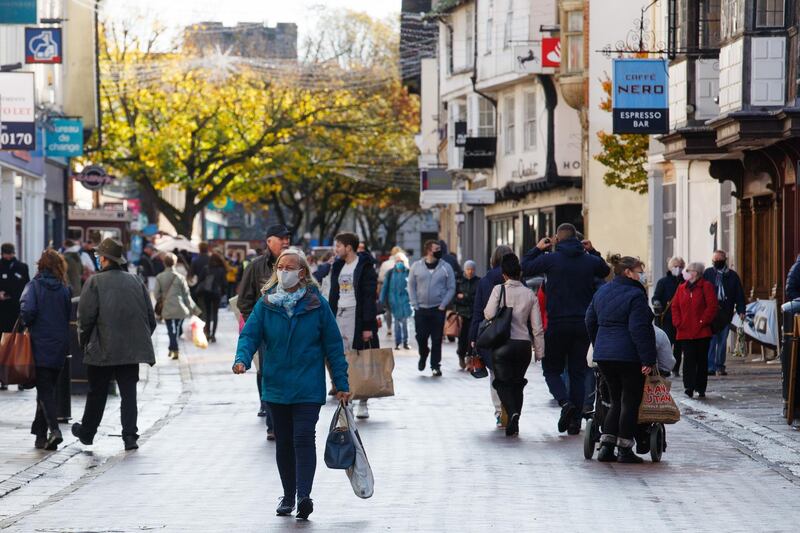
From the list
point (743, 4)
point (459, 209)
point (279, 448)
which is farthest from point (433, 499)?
point (459, 209)

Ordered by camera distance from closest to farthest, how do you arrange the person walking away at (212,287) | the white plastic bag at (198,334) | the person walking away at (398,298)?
the white plastic bag at (198,334) < the person walking away at (398,298) < the person walking away at (212,287)

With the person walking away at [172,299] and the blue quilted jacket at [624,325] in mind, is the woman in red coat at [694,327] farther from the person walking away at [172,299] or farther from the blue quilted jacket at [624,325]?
the person walking away at [172,299]

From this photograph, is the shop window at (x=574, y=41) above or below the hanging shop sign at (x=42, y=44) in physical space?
above

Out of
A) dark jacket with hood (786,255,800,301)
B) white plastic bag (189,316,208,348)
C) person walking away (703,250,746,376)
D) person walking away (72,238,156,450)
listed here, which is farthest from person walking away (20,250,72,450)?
person walking away (703,250,746,376)

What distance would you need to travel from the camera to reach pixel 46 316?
48.8 ft

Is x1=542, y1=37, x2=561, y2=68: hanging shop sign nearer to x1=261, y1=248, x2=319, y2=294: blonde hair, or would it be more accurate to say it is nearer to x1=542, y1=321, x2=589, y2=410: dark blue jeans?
x1=542, y1=321, x2=589, y2=410: dark blue jeans

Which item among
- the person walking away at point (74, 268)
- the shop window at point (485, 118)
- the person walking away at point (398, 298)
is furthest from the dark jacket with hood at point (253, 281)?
the shop window at point (485, 118)

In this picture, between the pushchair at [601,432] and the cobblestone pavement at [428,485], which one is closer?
the cobblestone pavement at [428,485]

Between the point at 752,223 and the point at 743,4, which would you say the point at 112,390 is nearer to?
the point at 743,4

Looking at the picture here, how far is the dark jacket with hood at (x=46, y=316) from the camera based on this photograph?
14.8 metres

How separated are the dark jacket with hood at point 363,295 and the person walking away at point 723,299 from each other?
22.9 feet

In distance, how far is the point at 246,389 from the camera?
21516 millimetres

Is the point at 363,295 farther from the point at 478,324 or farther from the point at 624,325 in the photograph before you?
the point at 624,325

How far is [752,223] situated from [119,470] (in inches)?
686
